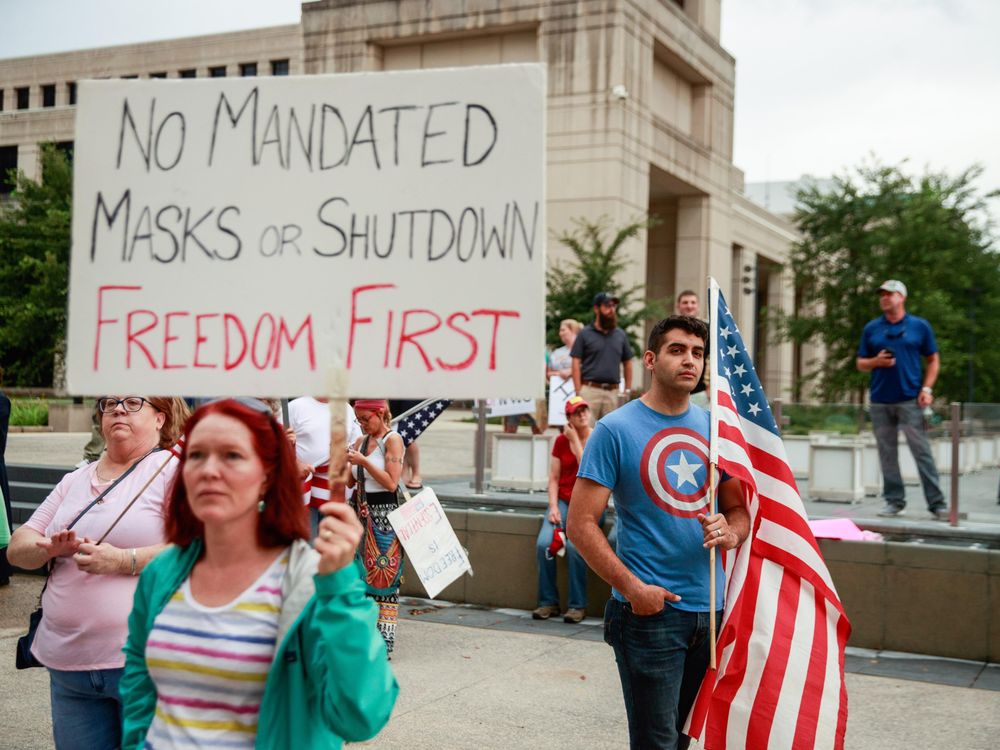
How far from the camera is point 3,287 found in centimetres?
3831

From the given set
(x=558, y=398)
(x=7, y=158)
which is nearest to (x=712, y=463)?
(x=558, y=398)

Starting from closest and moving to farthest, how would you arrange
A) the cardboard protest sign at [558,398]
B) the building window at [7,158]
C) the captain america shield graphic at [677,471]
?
the captain america shield graphic at [677,471]
the cardboard protest sign at [558,398]
the building window at [7,158]

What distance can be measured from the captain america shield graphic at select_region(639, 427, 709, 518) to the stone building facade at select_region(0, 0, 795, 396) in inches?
1227

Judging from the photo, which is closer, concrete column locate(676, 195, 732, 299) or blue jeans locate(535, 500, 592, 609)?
blue jeans locate(535, 500, 592, 609)

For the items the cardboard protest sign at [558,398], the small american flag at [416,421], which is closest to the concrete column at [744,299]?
the cardboard protest sign at [558,398]

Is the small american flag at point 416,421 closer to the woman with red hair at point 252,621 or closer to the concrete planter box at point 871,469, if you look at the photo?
the concrete planter box at point 871,469

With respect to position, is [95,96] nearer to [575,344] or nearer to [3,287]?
[575,344]

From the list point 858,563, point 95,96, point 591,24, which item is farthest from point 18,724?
point 591,24

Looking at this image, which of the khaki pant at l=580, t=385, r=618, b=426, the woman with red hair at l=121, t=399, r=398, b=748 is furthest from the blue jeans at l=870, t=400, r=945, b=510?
the woman with red hair at l=121, t=399, r=398, b=748

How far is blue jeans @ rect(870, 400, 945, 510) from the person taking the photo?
9648 millimetres

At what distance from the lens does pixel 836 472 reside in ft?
35.0

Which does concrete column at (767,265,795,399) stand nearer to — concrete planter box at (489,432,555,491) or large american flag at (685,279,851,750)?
concrete planter box at (489,432,555,491)

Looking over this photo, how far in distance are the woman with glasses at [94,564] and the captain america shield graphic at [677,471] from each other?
1.75 metres

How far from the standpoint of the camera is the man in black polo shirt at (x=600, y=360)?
1241cm
